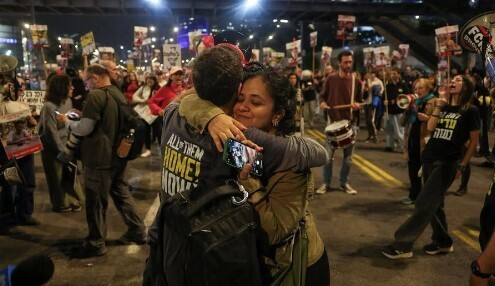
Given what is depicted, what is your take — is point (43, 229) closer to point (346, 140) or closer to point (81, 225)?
point (81, 225)

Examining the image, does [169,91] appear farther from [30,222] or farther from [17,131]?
[30,222]

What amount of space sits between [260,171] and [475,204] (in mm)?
6534

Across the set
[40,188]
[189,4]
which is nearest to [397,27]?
[189,4]

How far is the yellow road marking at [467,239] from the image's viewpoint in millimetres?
5461

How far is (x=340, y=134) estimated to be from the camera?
23.5 ft

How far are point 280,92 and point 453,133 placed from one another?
11.3ft

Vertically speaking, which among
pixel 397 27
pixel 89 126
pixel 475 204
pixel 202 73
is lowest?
pixel 475 204

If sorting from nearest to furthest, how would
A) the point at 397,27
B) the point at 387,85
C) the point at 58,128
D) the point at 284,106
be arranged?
1. the point at 284,106
2. the point at 58,128
3. the point at 387,85
4. the point at 397,27

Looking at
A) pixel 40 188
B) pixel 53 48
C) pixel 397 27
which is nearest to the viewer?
pixel 40 188

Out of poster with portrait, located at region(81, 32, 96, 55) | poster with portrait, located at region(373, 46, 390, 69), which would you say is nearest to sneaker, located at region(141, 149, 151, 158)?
poster with portrait, located at region(81, 32, 96, 55)

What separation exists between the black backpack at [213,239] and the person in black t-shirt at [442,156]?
362 cm

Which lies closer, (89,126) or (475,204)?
(89,126)

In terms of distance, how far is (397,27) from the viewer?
30500 millimetres

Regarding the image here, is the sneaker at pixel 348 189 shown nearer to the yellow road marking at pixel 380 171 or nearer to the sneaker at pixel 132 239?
the yellow road marking at pixel 380 171
